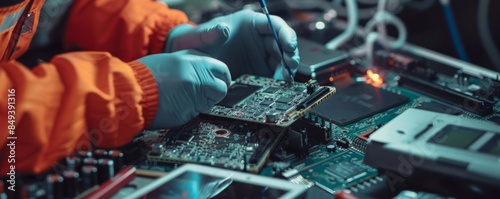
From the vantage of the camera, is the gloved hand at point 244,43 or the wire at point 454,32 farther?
the wire at point 454,32

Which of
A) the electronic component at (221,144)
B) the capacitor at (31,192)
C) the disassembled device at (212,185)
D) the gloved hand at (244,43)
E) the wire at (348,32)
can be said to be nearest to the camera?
the capacitor at (31,192)

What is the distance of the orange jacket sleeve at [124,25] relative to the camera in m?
2.24

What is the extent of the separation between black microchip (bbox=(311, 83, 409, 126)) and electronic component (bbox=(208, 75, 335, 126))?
0.12 meters

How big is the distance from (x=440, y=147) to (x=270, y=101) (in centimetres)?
54

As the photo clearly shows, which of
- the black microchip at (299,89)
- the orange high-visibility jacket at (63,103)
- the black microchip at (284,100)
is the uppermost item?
the orange high-visibility jacket at (63,103)

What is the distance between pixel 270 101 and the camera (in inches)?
70.0

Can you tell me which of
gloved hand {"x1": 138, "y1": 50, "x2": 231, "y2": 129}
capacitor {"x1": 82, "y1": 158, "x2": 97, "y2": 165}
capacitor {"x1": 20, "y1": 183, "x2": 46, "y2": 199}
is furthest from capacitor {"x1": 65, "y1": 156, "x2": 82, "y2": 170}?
gloved hand {"x1": 138, "y1": 50, "x2": 231, "y2": 129}

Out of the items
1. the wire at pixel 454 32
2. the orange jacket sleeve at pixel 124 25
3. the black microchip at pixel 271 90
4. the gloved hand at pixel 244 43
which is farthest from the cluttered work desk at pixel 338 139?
the wire at pixel 454 32

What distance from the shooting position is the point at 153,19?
2.25m

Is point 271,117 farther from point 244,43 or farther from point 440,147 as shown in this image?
point 244,43

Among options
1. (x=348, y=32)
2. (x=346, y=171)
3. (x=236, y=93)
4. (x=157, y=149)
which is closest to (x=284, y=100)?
(x=236, y=93)

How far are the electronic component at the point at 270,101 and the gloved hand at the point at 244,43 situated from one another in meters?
0.13

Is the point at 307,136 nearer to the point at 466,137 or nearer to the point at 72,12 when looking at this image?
the point at 466,137

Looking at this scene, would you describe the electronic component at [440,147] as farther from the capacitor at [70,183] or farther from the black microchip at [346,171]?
the capacitor at [70,183]
